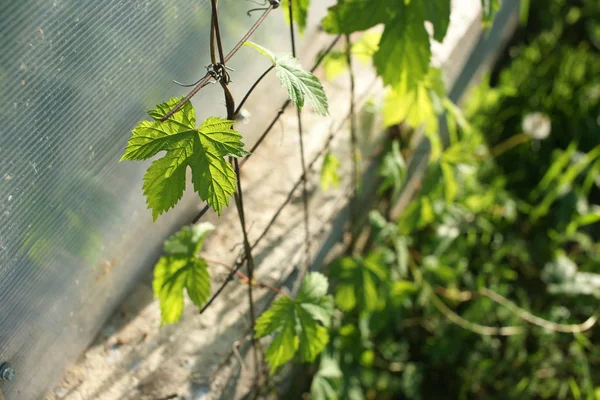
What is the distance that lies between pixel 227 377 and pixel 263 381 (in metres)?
0.22

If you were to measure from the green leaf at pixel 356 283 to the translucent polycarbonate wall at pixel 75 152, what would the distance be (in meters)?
0.65

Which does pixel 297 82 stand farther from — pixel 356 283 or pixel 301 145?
pixel 356 283

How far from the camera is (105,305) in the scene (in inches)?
65.6

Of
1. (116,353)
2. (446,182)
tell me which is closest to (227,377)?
(116,353)

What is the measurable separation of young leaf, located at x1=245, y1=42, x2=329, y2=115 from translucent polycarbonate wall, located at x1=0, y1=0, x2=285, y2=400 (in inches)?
12.2

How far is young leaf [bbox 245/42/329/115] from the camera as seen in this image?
45.2 inches

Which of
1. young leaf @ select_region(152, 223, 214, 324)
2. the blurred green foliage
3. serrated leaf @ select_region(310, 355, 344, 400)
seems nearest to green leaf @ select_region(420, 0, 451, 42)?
the blurred green foliage

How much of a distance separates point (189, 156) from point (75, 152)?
0.33 metres

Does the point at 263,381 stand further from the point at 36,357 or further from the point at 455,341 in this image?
the point at 455,341

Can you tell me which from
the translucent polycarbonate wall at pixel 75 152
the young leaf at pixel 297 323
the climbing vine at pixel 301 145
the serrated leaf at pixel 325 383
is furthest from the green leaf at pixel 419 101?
the serrated leaf at pixel 325 383

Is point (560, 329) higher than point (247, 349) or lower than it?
higher

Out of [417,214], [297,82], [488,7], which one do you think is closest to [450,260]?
[417,214]

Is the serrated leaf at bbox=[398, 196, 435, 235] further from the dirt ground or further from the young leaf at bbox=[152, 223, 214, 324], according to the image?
the young leaf at bbox=[152, 223, 214, 324]

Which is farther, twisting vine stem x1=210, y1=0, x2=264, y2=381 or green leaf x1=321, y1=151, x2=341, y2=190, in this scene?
green leaf x1=321, y1=151, x2=341, y2=190
